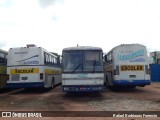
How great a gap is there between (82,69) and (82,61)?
19.6 inches

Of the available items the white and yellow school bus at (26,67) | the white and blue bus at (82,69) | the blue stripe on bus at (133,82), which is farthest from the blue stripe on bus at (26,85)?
the blue stripe on bus at (133,82)

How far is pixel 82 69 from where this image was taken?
59.5ft

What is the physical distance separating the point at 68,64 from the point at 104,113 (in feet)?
20.8

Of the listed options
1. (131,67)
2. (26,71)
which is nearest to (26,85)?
(26,71)

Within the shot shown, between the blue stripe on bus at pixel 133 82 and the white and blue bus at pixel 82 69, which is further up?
the white and blue bus at pixel 82 69

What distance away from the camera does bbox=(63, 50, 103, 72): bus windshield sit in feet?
59.6

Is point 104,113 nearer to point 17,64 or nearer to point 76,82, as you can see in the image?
point 76,82

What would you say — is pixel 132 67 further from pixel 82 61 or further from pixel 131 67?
pixel 82 61

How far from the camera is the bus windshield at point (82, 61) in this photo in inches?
715

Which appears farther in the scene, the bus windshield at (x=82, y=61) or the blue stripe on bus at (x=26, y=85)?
the blue stripe on bus at (x=26, y=85)

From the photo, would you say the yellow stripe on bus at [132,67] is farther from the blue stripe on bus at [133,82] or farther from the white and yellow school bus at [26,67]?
the white and yellow school bus at [26,67]

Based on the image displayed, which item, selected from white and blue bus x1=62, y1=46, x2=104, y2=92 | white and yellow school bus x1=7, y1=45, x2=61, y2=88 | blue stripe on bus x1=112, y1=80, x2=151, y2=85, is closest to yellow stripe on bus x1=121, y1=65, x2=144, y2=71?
blue stripe on bus x1=112, y1=80, x2=151, y2=85

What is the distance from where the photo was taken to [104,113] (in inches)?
488

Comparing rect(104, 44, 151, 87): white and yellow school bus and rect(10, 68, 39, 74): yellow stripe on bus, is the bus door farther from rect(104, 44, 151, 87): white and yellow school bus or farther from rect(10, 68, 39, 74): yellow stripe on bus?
rect(10, 68, 39, 74): yellow stripe on bus
